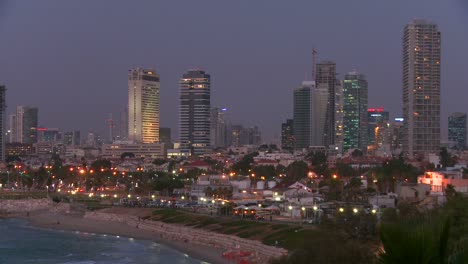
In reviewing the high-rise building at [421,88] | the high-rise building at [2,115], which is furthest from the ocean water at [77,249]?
the high-rise building at [421,88]

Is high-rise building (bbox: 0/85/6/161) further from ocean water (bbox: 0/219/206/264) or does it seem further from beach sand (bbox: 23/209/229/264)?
ocean water (bbox: 0/219/206/264)

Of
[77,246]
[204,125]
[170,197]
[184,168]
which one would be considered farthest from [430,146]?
[77,246]

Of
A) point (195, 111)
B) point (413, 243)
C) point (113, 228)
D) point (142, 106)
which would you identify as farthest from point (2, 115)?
point (413, 243)

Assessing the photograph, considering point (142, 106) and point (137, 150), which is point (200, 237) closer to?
point (137, 150)

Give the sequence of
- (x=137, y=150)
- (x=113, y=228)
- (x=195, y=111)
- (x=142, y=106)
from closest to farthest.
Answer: (x=113, y=228), (x=137, y=150), (x=195, y=111), (x=142, y=106)

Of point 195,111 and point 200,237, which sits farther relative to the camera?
point 195,111

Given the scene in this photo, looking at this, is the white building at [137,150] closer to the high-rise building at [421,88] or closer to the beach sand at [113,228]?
the high-rise building at [421,88]

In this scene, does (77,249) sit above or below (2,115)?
below

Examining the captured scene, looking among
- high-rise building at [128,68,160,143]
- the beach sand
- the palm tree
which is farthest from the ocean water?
high-rise building at [128,68,160,143]
